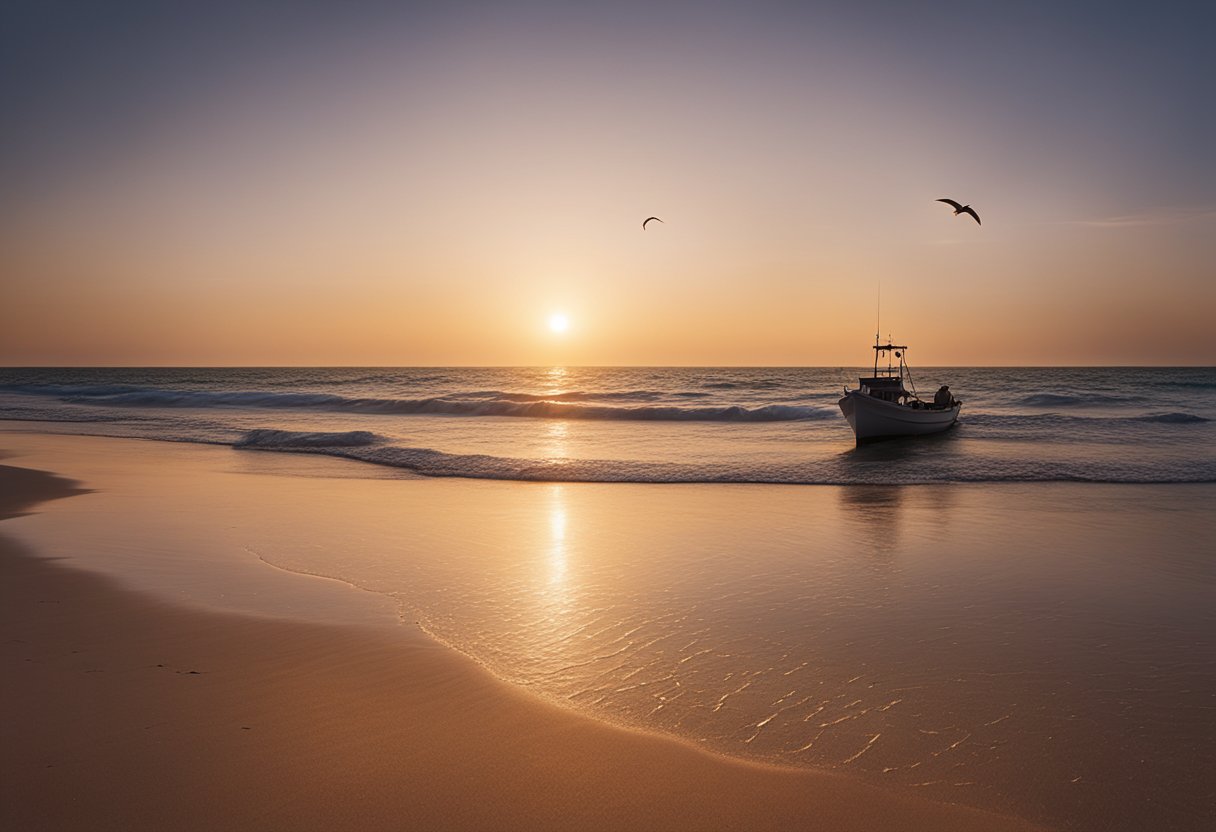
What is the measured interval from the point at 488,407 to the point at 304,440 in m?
22.7

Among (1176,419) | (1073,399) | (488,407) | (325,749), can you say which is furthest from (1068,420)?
(325,749)

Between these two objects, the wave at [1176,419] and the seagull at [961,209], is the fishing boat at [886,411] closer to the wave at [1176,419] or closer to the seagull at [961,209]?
the seagull at [961,209]

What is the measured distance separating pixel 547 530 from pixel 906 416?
70.5ft

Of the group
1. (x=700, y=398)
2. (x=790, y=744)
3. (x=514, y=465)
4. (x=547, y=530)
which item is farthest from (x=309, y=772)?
(x=700, y=398)

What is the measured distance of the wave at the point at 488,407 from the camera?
43219mm

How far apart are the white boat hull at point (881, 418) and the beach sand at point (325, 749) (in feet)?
76.5

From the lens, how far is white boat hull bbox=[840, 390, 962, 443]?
27062 millimetres

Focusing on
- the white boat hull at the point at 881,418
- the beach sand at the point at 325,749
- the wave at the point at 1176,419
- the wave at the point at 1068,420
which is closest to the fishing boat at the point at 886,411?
the white boat hull at the point at 881,418

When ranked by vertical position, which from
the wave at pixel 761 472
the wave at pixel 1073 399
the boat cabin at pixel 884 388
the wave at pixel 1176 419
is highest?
the boat cabin at pixel 884 388

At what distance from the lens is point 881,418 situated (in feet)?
90.7

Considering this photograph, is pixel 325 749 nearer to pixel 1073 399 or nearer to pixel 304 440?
pixel 304 440

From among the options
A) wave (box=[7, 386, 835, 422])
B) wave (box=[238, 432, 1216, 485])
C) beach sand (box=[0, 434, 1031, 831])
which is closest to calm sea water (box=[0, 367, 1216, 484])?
wave (box=[238, 432, 1216, 485])

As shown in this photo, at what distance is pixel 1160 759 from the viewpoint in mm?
4320

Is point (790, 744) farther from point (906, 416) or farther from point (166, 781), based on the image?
point (906, 416)
